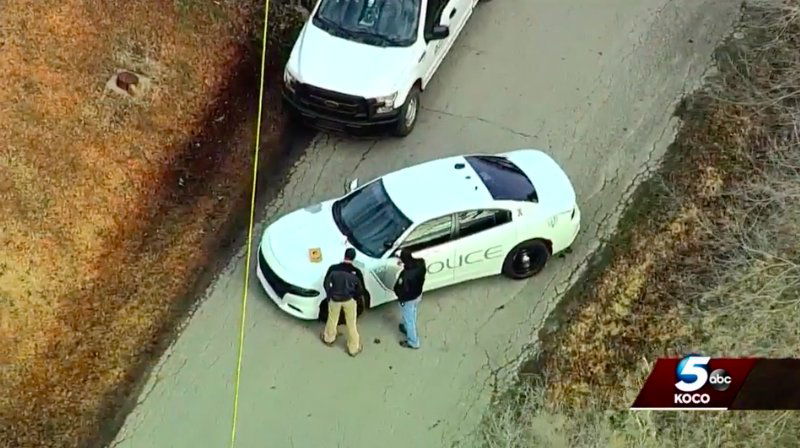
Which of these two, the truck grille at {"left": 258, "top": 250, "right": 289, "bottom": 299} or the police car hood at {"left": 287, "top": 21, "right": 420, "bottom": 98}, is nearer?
the truck grille at {"left": 258, "top": 250, "right": 289, "bottom": 299}

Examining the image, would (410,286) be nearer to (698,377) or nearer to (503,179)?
(503,179)

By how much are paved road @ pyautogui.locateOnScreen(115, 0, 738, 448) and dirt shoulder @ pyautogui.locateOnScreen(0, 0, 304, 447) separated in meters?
0.59

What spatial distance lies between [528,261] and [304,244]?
2.72 meters

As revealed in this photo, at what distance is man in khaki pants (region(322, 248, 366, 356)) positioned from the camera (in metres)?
11.0

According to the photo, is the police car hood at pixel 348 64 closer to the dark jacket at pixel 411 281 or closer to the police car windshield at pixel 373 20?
the police car windshield at pixel 373 20

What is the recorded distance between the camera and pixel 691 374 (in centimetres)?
1000

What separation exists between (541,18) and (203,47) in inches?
206

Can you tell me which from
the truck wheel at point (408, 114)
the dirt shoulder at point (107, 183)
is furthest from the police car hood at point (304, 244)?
the truck wheel at point (408, 114)

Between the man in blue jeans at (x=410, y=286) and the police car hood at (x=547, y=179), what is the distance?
1.91m

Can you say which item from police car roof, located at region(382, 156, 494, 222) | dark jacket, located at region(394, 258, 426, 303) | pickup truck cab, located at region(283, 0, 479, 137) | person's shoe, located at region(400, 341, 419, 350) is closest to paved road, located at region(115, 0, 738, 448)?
person's shoe, located at region(400, 341, 419, 350)

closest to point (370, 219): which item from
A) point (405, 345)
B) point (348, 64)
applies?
point (405, 345)

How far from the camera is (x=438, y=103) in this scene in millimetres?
14453

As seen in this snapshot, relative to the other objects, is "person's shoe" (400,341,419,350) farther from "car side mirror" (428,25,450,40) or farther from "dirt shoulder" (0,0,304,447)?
"car side mirror" (428,25,450,40)

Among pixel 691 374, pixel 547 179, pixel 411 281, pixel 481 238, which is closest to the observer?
pixel 691 374
